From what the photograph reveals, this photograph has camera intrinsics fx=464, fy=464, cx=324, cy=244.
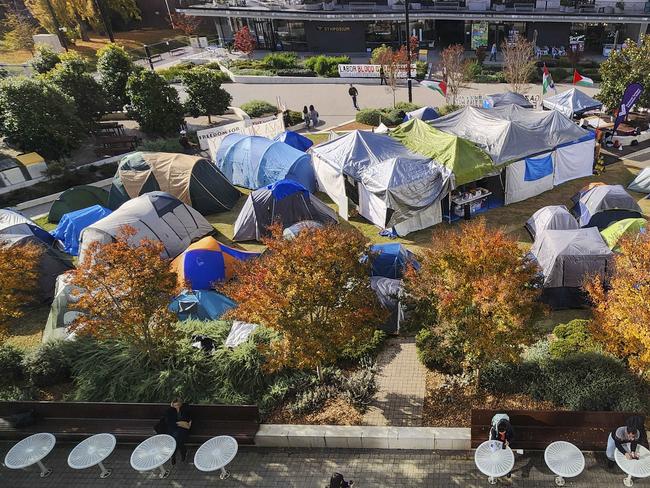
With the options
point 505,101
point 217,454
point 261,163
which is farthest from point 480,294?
point 505,101

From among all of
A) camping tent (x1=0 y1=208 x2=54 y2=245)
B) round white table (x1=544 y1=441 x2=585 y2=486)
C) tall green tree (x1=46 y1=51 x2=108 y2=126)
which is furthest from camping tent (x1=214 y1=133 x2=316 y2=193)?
round white table (x1=544 y1=441 x2=585 y2=486)

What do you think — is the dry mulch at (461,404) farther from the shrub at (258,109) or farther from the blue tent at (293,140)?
the shrub at (258,109)

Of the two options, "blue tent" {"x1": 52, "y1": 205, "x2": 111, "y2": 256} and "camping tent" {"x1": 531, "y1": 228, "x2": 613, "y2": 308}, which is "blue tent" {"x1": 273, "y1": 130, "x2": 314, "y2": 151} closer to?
"blue tent" {"x1": 52, "y1": 205, "x2": 111, "y2": 256}

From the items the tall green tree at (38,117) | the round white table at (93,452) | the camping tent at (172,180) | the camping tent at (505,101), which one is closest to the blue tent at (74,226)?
the camping tent at (172,180)

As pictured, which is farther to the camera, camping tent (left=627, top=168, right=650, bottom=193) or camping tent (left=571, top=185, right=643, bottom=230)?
camping tent (left=627, top=168, right=650, bottom=193)

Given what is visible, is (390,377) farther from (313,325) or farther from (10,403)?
(10,403)

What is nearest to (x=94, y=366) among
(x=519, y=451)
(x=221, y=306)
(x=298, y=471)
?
(x=221, y=306)
